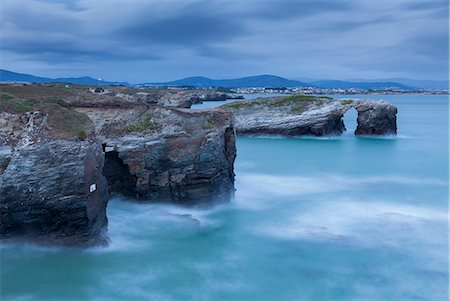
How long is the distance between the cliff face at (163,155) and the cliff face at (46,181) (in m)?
3.59

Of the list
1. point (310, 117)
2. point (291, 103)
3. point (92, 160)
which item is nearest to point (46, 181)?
point (92, 160)

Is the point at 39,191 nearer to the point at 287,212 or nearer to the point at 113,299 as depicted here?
the point at 113,299

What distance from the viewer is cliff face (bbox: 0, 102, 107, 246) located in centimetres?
1232

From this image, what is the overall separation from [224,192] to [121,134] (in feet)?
15.1

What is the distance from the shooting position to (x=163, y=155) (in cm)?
1702

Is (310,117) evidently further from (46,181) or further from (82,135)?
(46,181)

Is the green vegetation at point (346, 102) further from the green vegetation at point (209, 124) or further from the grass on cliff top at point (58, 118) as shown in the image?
the grass on cliff top at point (58, 118)

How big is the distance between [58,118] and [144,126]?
4.24 metres

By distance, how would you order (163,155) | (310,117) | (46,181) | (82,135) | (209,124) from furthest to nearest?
(310,117) < (209,124) < (163,155) < (82,135) < (46,181)

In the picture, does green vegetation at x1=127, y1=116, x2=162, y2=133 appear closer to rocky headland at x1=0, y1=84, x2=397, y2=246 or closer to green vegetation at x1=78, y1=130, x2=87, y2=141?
rocky headland at x1=0, y1=84, x2=397, y2=246

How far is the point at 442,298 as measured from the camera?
456 inches

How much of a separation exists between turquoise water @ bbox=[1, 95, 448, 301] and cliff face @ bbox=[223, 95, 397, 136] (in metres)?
19.1

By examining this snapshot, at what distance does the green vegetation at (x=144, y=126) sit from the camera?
17.3 meters

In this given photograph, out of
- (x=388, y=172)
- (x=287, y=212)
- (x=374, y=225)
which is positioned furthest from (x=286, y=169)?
(x=374, y=225)
